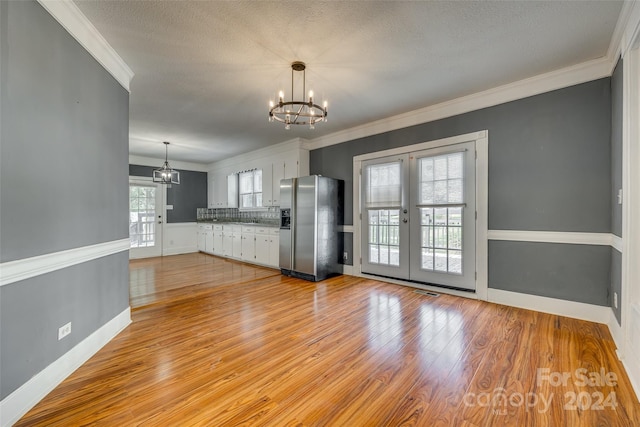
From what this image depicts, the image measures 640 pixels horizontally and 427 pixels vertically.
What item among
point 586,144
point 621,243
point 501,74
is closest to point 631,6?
point 501,74

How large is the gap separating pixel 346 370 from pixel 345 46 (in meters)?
2.70

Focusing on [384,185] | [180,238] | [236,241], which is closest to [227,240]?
[236,241]

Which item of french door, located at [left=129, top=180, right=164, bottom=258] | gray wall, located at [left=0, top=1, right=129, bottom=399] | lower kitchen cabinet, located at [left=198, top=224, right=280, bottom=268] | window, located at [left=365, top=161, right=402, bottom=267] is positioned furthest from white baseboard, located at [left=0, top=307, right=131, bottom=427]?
french door, located at [left=129, top=180, right=164, bottom=258]

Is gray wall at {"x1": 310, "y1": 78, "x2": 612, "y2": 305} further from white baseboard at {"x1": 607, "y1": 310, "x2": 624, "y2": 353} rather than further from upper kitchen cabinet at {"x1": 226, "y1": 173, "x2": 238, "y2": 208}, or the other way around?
upper kitchen cabinet at {"x1": 226, "y1": 173, "x2": 238, "y2": 208}

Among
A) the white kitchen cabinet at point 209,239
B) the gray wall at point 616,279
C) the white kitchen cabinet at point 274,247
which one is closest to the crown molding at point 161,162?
the white kitchen cabinet at point 209,239

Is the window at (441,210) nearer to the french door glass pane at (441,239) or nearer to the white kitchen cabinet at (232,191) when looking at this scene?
the french door glass pane at (441,239)

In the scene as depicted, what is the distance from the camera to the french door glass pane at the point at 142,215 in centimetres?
688

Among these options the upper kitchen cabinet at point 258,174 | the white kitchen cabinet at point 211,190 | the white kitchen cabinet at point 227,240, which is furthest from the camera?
the white kitchen cabinet at point 211,190

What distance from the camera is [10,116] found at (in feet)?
4.96

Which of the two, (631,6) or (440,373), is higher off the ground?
(631,6)

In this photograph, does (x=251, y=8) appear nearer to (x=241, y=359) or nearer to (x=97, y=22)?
(x=97, y=22)

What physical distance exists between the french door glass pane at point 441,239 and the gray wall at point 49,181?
3.79 meters

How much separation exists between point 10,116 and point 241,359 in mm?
2107

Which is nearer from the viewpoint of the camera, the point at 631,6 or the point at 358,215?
the point at 631,6
